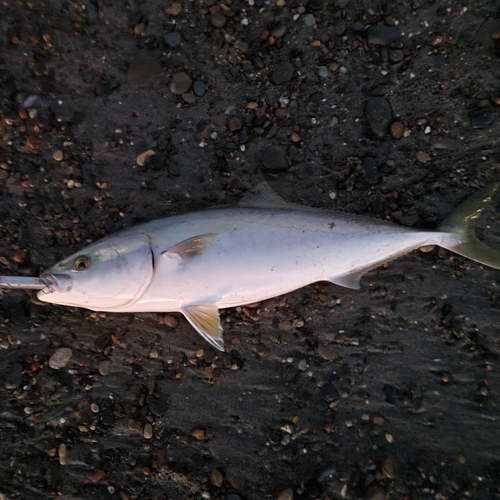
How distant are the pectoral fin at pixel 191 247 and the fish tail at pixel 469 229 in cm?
172

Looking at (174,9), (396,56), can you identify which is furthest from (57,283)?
(396,56)

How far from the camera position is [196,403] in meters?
2.64

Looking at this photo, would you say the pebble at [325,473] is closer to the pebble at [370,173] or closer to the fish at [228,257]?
the fish at [228,257]

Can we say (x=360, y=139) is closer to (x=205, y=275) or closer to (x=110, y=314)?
(x=205, y=275)

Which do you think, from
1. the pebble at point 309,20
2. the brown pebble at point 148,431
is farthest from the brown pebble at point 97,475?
the pebble at point 309,20

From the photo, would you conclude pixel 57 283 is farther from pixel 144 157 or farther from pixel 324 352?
pixel 324 352

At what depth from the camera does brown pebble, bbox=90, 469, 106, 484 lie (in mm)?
2543

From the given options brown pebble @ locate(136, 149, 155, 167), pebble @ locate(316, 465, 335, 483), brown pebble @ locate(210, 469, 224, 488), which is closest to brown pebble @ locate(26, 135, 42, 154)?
brown pebble @ locate(136, 149, 155, 167)

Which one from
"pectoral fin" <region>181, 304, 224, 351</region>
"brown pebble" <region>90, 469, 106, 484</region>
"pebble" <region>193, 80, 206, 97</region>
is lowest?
"brown pebble" <region>90, 469, 106, 484</region>

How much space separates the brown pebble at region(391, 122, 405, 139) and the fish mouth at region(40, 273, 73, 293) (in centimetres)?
264

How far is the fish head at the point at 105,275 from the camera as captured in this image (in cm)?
226

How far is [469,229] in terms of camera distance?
260cm

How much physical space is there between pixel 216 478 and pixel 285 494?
0.51 meters

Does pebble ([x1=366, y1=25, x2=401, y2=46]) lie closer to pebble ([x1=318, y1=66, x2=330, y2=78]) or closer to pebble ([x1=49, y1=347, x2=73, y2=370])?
pebble ([x1=318, y1=66, x2=330, y2=78])
